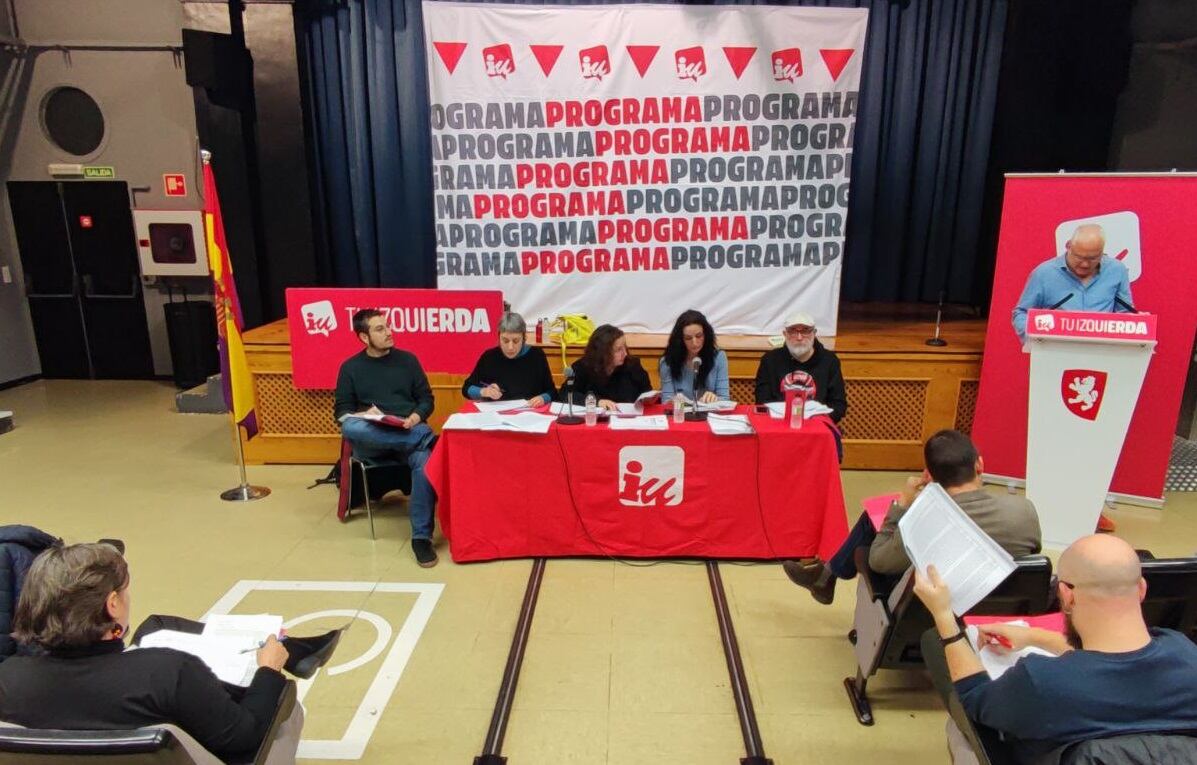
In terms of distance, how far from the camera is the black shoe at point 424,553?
3438mm

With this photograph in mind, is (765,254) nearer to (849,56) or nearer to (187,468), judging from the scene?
(849,56)

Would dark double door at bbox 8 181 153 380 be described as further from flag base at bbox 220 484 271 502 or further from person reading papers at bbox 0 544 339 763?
person reading papers at bbox 0 544 339 763

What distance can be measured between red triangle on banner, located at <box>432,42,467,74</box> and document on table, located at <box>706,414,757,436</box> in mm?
2839

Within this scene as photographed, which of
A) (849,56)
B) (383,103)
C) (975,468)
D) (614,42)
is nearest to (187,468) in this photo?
(383,103)

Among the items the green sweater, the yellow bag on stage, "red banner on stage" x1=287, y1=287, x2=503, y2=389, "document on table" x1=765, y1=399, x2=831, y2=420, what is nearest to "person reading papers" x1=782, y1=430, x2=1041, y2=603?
"document on table" x1=765, y1=399, x2=831, y2=420

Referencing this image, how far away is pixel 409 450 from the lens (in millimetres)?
3756

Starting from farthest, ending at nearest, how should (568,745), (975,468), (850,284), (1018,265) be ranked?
(850,284)
(1018,265)
(568,745)
(975,468)

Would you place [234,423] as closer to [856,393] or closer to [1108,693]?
[856,393]

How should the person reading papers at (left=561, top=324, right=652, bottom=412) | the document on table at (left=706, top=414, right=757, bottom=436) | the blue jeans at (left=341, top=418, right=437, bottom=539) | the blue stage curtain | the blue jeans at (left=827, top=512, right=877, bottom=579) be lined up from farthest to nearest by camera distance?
the blue stage curtain → the person reading papers at (left=561, top=324, right=652, bottom=412) → the blue jeans at (left=341, top=418, right=437, bottom=539) → the document on table at (left=706, top=414, right=757, bottom=436) → the blue jeans at (left=827, top=512, right=877, bottom=579)

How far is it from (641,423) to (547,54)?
2.60 meters

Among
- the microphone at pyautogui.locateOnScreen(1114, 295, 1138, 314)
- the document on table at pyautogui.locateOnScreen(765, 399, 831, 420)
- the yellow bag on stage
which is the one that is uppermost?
the microphone at pyautogui.locateOnScreen(1114, 295, 1138, 314)

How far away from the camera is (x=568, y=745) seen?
2270mm

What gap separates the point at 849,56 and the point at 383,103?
129 inches

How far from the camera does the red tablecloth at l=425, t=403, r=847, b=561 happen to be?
10.6 ft
